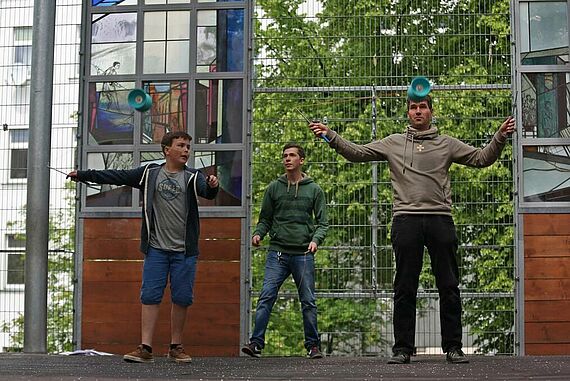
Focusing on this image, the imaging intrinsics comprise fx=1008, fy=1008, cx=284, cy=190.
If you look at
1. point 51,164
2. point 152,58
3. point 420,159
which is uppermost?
point 152,58

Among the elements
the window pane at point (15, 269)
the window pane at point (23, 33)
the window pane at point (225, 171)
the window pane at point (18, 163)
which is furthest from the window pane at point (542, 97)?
the window pane at point (15, 269)

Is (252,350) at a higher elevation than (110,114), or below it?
below

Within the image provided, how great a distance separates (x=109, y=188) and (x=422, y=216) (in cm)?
343

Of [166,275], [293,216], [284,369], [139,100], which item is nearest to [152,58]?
[139,100]

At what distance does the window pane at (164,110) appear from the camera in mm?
8516

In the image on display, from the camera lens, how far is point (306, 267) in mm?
7230

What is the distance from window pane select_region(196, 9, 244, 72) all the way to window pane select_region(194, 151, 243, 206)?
2.39ft

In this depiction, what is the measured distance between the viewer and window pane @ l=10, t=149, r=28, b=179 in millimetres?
9406

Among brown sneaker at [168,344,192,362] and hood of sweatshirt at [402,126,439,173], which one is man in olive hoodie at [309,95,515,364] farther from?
brown sneaker at [168,344,192,362]

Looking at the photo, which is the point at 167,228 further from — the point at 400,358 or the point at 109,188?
the point at 109,188

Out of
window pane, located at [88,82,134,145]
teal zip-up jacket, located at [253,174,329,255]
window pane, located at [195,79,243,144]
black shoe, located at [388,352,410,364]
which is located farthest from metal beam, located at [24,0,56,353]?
black shoe, located at [388,352,410,364]

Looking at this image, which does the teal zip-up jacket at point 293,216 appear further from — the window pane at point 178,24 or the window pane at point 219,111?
the window pane at point 178,24

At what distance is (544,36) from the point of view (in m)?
8.33

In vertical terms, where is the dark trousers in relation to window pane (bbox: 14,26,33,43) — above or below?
below
